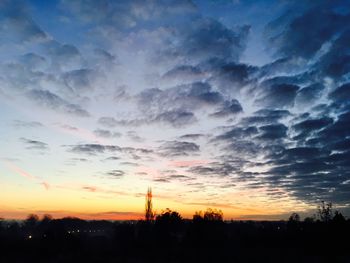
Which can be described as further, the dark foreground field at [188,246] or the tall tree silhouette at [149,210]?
the tall tree silhouette at [149,210]

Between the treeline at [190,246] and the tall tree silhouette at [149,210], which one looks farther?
the tall tree silhouette at [149,210]

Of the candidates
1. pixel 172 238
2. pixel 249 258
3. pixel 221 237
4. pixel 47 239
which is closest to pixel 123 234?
pixel 172 238

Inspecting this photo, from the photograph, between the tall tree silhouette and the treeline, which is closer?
the treeline

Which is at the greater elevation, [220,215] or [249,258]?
[220,215]

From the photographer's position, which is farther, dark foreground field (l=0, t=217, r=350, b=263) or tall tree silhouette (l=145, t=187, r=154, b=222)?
tall tree silhouette (l=145, t=187, r=154, b=222)

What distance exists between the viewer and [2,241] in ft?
172

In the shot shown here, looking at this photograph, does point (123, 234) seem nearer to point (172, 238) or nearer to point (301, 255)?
point (172, 238)

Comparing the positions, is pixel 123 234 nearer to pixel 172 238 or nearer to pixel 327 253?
pixel 172 238

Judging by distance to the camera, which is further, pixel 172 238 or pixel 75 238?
pixel 172 238

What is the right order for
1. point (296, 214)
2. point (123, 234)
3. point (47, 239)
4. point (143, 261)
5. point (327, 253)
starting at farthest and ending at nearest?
point (296, 214), point (123, 234), point (47, 239), point (327, 253), point (143, 261)

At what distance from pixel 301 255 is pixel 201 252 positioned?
1497 centimetres

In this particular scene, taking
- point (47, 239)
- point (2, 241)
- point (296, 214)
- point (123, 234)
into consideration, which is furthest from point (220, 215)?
point (296, 214)

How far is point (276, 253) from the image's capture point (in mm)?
48469

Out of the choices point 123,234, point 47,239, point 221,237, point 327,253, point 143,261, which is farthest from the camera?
point 123,234
